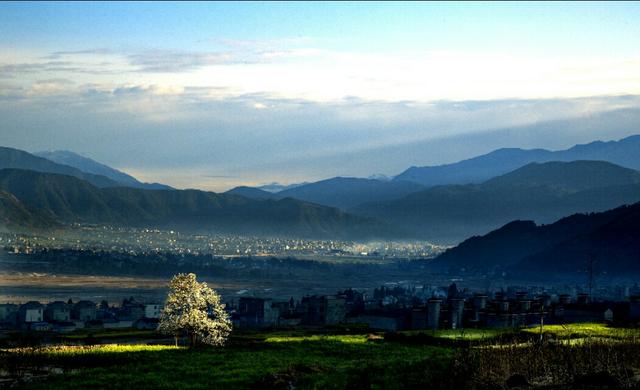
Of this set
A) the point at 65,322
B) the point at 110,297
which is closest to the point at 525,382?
the point at 65,322

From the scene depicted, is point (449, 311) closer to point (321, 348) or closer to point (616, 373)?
point (321, 348)

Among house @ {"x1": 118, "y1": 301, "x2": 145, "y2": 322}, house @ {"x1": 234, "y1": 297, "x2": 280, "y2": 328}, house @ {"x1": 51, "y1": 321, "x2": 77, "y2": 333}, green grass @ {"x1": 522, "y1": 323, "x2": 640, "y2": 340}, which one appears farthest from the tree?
house @ {"x1": 118, "y1": 301, "x2": 145, "y2": 322}

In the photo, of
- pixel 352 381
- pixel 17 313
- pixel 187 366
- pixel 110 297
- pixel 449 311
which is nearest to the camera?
pixel 352 381

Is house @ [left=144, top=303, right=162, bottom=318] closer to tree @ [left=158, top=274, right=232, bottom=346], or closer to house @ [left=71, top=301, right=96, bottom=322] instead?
house @ [left=71, top=301, right=96, bottom=322]

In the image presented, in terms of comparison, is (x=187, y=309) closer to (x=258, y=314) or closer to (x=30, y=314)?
(x=258, y=314)

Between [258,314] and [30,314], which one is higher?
[258,314]

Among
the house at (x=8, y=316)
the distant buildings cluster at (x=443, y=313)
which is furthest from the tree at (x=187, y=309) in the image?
the house at (x=8, y=316)

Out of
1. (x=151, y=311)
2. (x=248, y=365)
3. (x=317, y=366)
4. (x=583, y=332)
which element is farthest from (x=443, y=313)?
(x=317, y=366)
